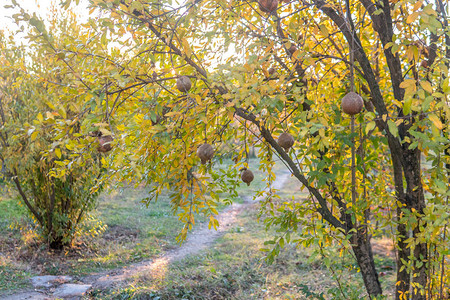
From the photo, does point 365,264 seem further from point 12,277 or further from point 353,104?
point 12,277

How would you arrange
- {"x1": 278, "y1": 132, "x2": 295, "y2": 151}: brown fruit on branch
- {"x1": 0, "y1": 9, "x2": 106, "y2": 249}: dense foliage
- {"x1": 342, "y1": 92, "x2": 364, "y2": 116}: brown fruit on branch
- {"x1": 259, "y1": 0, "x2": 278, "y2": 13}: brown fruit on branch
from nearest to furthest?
{"x1": 342, "y1": 92, "x2": 364, "y2": 116}: brown fruit on branch → {"x1": 259, "y1": 0, "x2": 278, "y2": 13}: brown fruit on branch → {"x1": 278, "y1": 132, "x2": 295, "y2": 151}: brown fruit on branch → {"x1": 0, "y1": 9, "x2": 106, "y2": 249}: dense foliage

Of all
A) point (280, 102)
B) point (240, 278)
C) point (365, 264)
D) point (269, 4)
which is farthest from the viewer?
point (240, 278)

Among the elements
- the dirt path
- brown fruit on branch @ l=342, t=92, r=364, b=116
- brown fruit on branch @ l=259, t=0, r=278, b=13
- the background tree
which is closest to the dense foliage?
the dirt path

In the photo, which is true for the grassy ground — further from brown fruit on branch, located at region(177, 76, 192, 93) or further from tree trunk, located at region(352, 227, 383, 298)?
brown fruit on branch, located at region(177, 76, 192, 93)

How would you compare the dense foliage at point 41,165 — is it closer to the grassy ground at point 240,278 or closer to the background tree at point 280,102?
the grassy ground at point 240,278

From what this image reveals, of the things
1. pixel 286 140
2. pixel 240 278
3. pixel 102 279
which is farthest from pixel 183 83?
pixel 102 279

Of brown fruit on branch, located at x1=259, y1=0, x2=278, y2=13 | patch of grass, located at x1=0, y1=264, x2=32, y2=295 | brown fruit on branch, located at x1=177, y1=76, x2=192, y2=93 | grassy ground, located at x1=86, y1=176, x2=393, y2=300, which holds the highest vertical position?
brown fruit on branch, located at x1=259, y1=0, x2=278, y2=13

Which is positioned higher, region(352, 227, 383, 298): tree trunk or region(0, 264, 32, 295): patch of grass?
region(352, 227, 383, 298): tree trunk

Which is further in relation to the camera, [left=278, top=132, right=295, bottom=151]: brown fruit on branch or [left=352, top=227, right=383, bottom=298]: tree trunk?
[left=352, top=227, right=383, bottom=298]: tree trunk

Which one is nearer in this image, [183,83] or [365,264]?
[183,83]

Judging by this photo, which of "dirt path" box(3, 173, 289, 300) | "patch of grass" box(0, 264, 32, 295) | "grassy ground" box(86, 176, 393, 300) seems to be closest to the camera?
"grassy ground" box(86, 176, 393, 300)

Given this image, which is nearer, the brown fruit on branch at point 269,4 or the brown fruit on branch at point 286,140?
the brown fruit on branch at point 269,4

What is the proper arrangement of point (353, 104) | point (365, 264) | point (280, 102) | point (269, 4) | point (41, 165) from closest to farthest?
point (353, 104), point (269, 4), point (280, 102), point (365, 264), point (41, 165)

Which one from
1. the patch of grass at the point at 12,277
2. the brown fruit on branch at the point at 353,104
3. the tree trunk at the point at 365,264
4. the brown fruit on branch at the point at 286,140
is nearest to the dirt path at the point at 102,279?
the patch of grass at the point at 12,277
